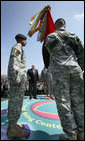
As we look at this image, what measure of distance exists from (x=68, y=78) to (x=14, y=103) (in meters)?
1.05

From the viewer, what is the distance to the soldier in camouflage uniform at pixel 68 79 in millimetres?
1500

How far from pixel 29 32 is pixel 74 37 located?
7.43ft

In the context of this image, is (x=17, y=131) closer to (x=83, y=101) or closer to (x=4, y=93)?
(x=83, y=101)

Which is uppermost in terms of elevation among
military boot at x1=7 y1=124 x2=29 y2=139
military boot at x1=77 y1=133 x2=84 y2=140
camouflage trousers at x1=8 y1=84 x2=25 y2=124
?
camouflage trousers at x1=8 y1=84 x2=25 y2=124

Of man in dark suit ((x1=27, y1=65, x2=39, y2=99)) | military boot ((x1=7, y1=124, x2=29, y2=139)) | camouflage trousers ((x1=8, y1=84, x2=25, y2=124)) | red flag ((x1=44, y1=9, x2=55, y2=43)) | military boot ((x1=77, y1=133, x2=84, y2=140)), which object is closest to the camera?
military boot ((x1=77, y1=133, x2=84, y2=140))

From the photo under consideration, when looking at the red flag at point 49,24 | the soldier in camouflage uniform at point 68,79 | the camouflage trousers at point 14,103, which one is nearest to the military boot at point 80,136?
the soldier in camouflage uniform at point 68,79

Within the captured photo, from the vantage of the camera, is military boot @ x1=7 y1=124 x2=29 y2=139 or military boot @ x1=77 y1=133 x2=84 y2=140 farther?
military boot @ x1=7 y1=124 x2=29 y2=139

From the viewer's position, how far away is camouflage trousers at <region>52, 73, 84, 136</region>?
4.83ft

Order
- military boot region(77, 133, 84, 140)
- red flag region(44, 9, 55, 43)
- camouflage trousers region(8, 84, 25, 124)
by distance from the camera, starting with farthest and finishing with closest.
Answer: red flag region(44, 9, 55, 43) → camouflage trousers region(8, 84, 25, 124) → military boot region(77, 133, 84, 140)

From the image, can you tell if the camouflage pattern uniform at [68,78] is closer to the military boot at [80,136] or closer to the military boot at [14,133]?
the military boot at [80,136]

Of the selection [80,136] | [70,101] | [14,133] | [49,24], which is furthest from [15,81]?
[49,24]

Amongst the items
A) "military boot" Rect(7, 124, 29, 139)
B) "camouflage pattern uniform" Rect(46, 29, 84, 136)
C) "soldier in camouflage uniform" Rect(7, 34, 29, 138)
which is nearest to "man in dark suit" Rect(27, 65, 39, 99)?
"soldier in camouflage uniform" Rect(7, 34, 29, 138)

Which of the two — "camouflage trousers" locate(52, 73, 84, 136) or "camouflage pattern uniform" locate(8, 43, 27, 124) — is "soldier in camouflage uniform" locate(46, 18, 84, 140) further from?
"camouflage pattern uniform" locate(8, 43, 27, 124)

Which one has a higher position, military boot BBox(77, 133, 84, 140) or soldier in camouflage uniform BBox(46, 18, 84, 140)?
soldier in camouflage uniform BBox(46, 18, 84, 140)
